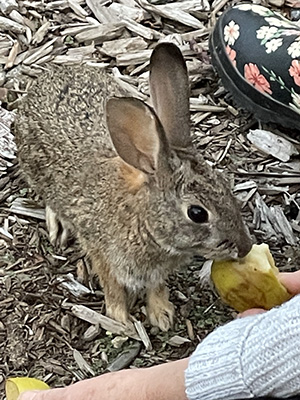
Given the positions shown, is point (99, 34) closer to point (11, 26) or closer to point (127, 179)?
point (11, 26)

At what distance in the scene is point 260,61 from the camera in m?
4.55

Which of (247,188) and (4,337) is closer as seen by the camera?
(4,337)

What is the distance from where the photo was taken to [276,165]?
4.36 meters

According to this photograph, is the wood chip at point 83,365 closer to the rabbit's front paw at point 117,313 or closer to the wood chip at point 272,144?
the rabbit's front paw at point 117,313

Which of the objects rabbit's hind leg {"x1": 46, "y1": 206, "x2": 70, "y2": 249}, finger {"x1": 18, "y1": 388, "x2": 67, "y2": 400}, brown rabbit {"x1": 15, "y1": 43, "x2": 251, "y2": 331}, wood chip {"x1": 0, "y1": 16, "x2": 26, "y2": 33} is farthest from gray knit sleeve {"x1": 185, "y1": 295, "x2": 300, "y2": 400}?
wood chip {"x1": 0, "y1": 16, "x2": 26, "y2": 33}

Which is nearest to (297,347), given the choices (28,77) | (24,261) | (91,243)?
(91,243)

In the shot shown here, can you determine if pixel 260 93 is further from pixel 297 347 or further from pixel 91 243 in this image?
pixel 297 347

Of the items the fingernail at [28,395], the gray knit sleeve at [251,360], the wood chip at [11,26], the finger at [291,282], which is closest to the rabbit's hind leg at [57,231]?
the fingernail at [28,395]

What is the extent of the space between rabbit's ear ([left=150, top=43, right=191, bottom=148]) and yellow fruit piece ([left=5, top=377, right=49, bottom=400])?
1041 millimetres

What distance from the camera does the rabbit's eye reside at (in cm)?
334

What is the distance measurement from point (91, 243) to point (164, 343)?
526 mm

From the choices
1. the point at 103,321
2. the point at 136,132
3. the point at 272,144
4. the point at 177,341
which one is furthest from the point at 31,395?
the point at 272,144

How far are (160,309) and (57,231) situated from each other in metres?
0.66

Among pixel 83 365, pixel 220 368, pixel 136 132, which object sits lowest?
pixel 83 365
